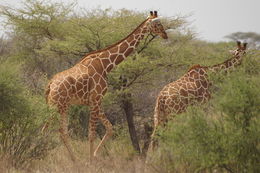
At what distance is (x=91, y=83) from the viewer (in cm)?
900

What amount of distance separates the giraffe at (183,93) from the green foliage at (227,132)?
89.5 inches

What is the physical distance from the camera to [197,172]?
6.62m

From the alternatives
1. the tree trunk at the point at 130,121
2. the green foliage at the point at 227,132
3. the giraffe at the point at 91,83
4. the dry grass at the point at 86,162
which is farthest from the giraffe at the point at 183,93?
the green foliage at the point at 227,132

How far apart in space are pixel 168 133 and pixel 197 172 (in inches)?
31.8

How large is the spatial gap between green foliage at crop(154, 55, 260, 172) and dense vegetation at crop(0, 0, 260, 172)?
0.01 meters

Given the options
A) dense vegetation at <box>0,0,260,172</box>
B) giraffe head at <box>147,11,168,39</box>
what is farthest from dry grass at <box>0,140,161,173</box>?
giraffe head at <box>147,11,168,39</box>

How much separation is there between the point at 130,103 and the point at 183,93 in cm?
214

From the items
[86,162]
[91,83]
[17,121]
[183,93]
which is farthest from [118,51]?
[17,121]

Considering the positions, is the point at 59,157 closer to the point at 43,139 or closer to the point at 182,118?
the point at 43,139

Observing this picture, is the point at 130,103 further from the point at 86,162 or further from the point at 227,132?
the point at 227,132

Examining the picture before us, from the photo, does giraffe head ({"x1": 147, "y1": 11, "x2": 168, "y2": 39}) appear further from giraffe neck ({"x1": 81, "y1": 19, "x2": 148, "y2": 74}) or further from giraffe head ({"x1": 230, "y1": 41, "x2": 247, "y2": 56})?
giraffe head ({"x1": 230, "y1": 41, "x2": 247, "y2": 56})

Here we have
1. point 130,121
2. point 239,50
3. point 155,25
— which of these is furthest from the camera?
point 130,121

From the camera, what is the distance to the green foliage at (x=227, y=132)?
5.86 m

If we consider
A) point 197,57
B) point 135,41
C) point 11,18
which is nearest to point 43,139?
point 135,41
